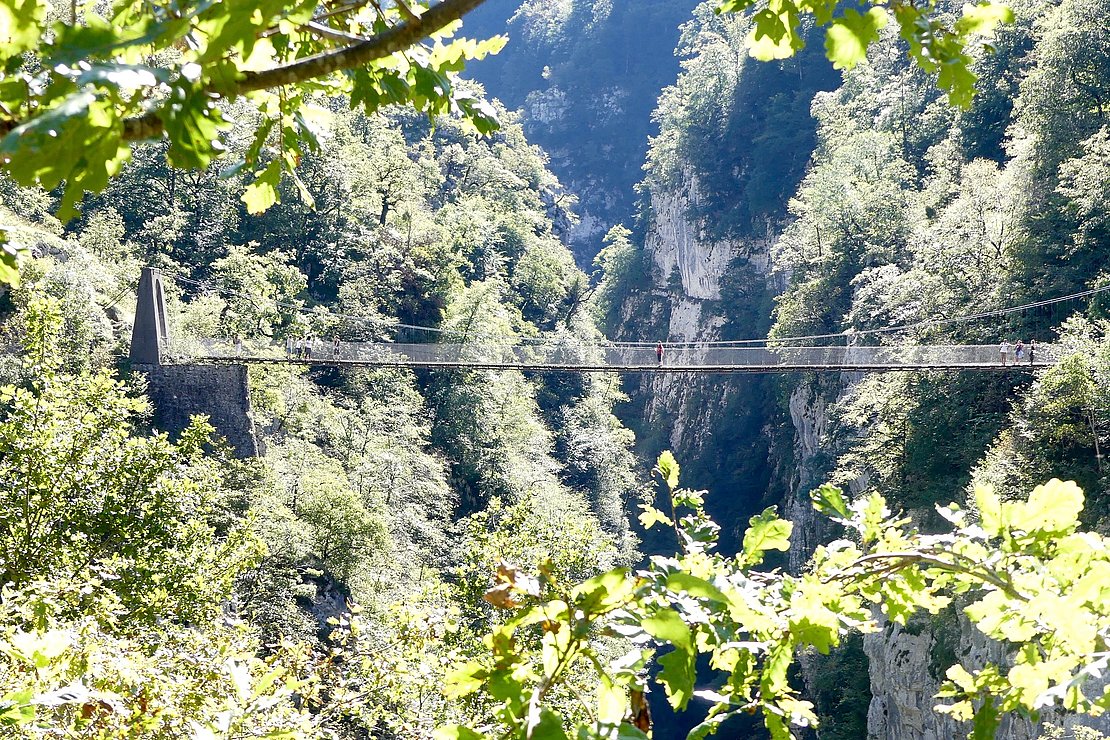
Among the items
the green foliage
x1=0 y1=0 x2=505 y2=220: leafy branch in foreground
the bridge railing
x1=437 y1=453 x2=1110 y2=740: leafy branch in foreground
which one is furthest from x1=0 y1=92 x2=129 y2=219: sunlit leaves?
the bridge railing

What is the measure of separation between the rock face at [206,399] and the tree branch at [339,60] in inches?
562

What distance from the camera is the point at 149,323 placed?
49.6 feet

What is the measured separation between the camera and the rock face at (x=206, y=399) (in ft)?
50.5

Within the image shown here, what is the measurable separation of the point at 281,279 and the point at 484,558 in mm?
14843

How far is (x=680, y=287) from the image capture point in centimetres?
4769

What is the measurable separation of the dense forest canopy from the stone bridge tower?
259 mm

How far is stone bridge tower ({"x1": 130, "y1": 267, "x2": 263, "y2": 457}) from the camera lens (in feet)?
49.4

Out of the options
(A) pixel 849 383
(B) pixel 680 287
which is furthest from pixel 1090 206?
(B) pixel 680 287

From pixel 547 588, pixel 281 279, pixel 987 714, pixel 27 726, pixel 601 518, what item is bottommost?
pixel 601 518

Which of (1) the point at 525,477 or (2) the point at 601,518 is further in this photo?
(2) the point at 601,518

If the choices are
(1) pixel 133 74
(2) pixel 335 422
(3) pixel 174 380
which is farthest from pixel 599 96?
(1) pixel 133 74

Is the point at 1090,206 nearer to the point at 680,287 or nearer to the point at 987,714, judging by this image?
the point at 987,714

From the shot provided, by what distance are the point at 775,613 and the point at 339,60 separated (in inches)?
35.3

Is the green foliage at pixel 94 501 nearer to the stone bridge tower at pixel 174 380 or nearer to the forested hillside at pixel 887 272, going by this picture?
the stone bridge tower at pixel 174 380
